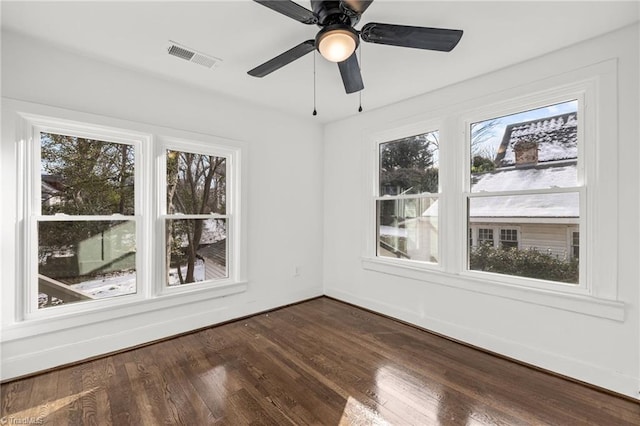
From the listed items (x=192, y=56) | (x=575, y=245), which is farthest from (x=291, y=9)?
(x=575, y=245)

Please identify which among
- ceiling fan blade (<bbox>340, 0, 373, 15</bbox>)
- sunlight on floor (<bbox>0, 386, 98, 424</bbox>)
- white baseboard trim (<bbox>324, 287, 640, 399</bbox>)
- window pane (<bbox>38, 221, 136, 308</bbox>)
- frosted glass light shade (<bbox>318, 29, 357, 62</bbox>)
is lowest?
sunlight on floor (<bbox>0, 386, 98, 424</bbox>)

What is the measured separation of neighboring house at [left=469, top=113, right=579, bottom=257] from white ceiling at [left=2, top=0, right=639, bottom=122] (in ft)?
2.21

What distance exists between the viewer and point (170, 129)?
3020mm

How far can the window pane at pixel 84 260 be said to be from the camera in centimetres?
246

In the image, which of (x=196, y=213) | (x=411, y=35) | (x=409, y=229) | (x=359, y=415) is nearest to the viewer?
(x=411, y=35)

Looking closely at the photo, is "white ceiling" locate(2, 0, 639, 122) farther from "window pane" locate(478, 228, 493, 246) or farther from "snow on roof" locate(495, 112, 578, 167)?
"window pane" locate(478, 228, 493, 246)

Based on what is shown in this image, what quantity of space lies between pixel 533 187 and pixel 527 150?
0.34 m

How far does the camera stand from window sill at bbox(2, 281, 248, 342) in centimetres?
229

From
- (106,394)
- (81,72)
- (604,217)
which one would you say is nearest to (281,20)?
(81,72)

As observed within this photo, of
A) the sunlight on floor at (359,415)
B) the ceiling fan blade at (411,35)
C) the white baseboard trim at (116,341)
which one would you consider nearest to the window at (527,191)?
the ceiling fan blade at (411,35)

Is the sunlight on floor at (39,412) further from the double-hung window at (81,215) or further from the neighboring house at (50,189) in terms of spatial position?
the neighboring house at (50,189)

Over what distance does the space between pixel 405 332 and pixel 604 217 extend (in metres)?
2.01

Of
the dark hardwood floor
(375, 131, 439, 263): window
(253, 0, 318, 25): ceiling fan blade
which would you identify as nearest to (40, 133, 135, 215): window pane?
the dark hardwood floor

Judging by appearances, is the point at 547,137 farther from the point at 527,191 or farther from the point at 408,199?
the point at 408,199
